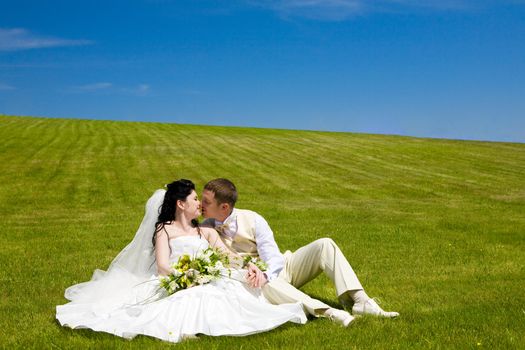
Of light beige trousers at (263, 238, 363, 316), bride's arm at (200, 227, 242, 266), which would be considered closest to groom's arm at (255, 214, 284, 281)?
light beige trousers at (263, 238, 363, 316)

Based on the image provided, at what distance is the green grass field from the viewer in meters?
7.56

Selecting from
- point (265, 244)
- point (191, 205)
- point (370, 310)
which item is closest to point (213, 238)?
point (191, 205)

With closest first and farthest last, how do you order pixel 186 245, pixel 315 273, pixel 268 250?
pixel 186 245
pixel 268 250
pixel 315 273

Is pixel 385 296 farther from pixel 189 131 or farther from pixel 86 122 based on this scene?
pixel 86 122

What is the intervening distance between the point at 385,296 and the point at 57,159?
100 feet

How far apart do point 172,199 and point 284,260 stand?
183 centimetres

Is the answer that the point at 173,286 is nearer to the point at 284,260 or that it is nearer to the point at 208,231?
the point at 208,231

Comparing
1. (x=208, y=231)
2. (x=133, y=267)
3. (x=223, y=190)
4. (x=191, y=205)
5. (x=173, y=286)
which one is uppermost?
(x=223, y=190)

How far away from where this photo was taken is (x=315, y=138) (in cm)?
5488

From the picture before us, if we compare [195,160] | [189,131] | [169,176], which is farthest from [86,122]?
[169,176]

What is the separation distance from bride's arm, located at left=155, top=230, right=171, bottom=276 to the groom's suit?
0.70m

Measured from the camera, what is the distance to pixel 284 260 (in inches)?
336

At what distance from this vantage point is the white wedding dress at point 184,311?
7145 millimetres

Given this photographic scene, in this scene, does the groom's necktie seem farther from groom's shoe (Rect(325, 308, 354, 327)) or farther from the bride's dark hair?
groom's shoe (Rect(325, 308, 354, 327))
